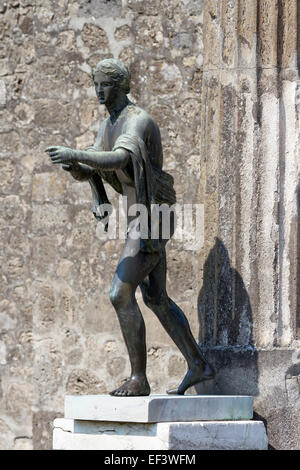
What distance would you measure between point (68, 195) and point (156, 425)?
2470 millimetres

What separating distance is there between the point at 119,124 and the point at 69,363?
2143 millimetres

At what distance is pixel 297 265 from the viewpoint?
23.5ft

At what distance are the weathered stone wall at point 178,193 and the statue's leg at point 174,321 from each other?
41cm

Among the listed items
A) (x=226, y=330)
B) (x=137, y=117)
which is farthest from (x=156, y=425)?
(x=137, y=117)

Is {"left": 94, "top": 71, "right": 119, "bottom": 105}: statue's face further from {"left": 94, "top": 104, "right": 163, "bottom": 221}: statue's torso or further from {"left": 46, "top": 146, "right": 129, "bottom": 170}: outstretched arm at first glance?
{"left": 46, "top": 146, "right": 129, "bottom": 170}: outstretched arm

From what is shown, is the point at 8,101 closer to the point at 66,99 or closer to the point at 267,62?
the point at 66,99

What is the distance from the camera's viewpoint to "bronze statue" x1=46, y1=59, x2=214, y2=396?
6.17 m

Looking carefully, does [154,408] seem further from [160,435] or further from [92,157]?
[92,157]

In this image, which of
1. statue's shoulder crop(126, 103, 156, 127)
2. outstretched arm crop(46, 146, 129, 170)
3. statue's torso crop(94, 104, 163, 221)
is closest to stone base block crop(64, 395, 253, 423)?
statue's torso crop(94, 104, 163, 221)

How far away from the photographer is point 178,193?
773 cm

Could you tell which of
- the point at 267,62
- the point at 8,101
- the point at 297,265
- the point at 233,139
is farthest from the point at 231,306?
the point at 8,101

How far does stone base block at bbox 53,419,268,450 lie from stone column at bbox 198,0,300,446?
2.60 ft

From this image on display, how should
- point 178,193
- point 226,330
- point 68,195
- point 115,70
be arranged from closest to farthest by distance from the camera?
point 115,70 < point 226,330 < point 178,193 < point 68,195

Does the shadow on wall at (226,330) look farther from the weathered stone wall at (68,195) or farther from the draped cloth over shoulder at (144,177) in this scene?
the draped cloth over shoulder at (144,177)
